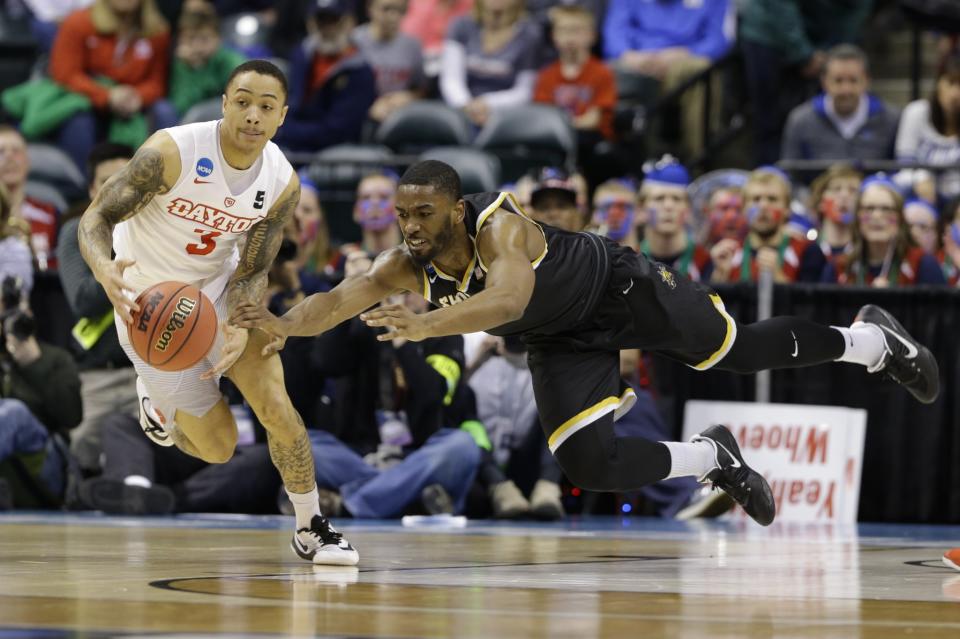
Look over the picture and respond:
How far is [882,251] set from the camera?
32.8 ft

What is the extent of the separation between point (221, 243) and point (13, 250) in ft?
12.6

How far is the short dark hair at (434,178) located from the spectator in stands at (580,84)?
6.90m

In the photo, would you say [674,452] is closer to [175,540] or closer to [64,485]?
[175,540]

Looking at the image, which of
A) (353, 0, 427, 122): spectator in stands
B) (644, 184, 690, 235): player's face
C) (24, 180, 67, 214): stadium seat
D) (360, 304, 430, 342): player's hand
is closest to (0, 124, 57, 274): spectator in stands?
(24, 180, 67, 214): stadium seat

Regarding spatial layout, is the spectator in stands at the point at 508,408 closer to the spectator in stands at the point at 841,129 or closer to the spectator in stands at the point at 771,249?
the spectator in stands at the point at 771,249

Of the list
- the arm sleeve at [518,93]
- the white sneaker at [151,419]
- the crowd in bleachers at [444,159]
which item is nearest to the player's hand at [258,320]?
the white sneaker at [151,419]

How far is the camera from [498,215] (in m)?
5.93

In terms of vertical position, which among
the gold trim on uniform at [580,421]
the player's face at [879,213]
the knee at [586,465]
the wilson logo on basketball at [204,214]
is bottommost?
the knee at [586,465]

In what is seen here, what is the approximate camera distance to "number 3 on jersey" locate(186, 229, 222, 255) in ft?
20.3

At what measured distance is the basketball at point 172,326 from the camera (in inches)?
224

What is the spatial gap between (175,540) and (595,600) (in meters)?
2.94

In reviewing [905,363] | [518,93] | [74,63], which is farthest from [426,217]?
[74,63]

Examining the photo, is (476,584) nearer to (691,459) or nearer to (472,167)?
(691,459)

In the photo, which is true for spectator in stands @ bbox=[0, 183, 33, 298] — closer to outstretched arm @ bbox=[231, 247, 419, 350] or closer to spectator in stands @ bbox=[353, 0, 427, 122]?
spectator in stands @ bbox=[353, 0, 427, 122]
